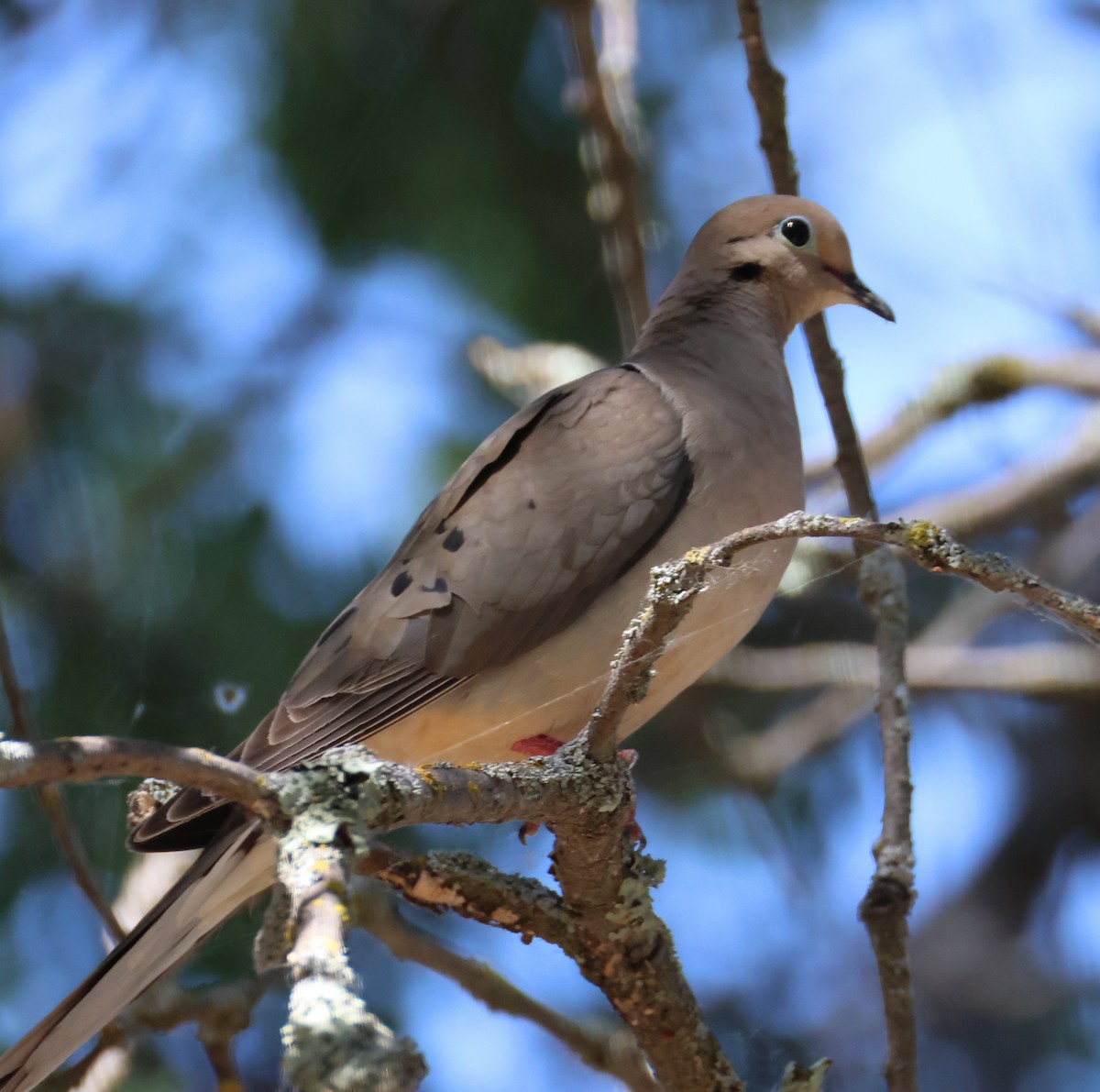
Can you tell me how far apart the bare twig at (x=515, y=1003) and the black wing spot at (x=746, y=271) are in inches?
52.7

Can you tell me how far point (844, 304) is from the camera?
2.61 metres

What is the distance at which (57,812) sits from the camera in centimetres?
203

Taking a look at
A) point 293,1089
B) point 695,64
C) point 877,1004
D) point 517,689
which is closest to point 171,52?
point 695,64

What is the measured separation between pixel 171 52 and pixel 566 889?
2063 mm

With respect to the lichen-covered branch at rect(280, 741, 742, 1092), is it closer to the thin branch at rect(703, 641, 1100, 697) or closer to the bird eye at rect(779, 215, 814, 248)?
the thin branch at rect(703, 641, 1100, 697)

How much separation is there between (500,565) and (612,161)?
3.21 feet

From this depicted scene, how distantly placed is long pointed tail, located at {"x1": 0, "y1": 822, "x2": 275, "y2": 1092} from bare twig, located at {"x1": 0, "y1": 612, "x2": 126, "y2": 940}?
6.7 inches

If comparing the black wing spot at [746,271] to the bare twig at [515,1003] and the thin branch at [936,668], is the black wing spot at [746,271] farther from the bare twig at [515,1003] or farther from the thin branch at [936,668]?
the bare twig at [515,1003]

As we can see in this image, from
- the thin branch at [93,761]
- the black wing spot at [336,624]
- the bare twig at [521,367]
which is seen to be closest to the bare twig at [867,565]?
the bare twig at [521,367]

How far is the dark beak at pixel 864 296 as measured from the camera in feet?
8.22

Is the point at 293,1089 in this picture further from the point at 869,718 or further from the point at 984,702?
the point at 984,702

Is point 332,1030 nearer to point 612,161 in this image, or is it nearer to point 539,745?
point 539,745

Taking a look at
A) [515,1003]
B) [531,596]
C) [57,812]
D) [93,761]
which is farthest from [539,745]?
[93,761]

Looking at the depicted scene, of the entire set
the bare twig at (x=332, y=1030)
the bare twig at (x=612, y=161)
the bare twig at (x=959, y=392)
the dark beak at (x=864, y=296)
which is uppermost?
the bare twig at (x=612, y=161)
